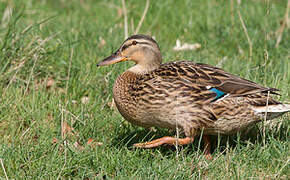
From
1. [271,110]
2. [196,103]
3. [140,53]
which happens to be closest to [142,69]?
[140,53]

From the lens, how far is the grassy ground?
4.47 m

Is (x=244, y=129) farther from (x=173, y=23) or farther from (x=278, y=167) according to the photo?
(x=173, y=23)

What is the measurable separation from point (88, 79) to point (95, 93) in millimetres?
216

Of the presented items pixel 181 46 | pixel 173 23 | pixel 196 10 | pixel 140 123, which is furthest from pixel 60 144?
pixel 196 10

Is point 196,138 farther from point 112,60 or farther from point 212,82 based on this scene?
point 112,60

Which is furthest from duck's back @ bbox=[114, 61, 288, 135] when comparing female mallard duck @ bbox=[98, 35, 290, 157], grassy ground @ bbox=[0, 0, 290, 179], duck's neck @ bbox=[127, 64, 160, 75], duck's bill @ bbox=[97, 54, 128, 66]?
duck's bill @ bbox=[97, 54, 128, 66]

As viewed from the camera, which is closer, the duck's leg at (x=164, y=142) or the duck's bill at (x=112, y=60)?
the duck's leg at (x=164, y=142)

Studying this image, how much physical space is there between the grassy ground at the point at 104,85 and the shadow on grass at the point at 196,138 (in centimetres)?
1

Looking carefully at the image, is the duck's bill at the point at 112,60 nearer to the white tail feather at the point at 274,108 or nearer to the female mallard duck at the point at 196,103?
the female mallard duck at the point at 196,103

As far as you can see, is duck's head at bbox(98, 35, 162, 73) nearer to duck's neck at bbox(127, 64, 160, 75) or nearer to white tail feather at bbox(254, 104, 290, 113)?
duck's neck at bbox(127, 64, 160, 75)

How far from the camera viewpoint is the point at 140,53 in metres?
5.36

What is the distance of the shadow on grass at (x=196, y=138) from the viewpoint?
16.6 feet

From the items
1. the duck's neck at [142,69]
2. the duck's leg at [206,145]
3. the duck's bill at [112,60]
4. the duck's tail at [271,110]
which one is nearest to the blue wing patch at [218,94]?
the duck's tail at [271,110]

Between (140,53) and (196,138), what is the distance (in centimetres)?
113
